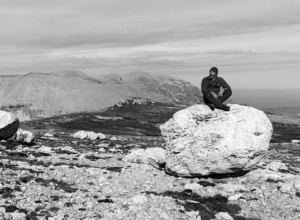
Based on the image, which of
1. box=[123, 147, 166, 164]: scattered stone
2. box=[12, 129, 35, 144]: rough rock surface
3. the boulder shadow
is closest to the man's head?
A: the boulder shadow

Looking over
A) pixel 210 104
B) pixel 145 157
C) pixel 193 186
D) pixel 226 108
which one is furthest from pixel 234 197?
pixel 145 157

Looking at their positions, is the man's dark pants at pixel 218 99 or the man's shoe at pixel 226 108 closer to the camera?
the man's dark pants at pixel 218 99

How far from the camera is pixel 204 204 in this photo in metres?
17.4

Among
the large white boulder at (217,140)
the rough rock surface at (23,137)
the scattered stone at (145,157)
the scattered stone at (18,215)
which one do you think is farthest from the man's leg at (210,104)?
the rough rock surface at (23,137)

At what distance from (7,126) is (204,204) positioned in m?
26.3

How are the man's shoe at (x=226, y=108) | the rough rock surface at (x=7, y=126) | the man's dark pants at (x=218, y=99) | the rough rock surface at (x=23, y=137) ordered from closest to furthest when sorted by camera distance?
1. the man's dark pants at (x=218, y=99)
2. the man's shoe at (x=226, y=108)
3. the rough rock surface at (x=7, y=126)
4. the rough rock surface at (x=23, y=137)

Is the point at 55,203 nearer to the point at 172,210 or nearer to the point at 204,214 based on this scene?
the point at 172,210

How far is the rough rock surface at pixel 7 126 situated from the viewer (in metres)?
34.8

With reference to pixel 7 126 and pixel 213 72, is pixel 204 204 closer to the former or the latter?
pixel 213 72

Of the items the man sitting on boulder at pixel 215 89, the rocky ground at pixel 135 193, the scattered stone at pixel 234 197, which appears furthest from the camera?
the man sitting on boulder at pixel 215 89

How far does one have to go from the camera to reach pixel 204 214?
51.5 ft

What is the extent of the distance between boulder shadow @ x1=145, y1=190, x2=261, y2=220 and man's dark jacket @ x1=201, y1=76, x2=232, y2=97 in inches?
283

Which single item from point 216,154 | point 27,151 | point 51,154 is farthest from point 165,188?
point 27,151

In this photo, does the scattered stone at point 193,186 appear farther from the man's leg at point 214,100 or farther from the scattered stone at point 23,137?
the scattered stone at point 23,137
